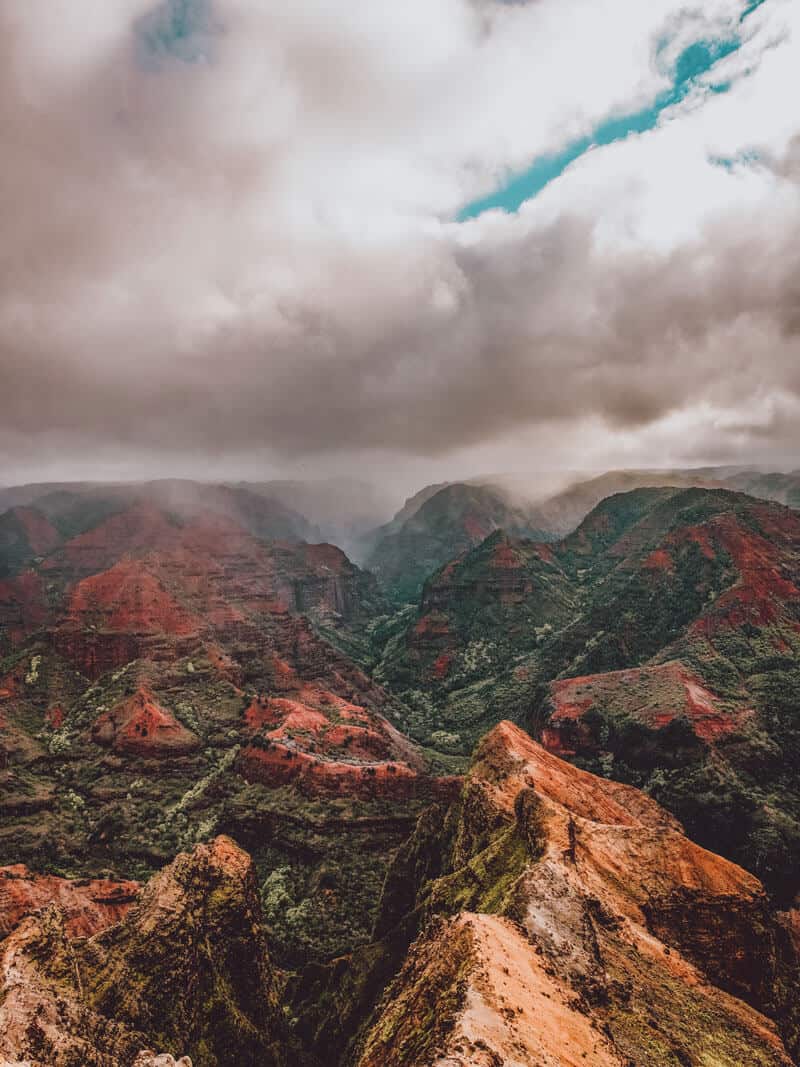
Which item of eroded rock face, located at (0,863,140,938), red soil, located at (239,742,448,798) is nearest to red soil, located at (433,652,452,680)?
red soil, located at (239,742,448,798)

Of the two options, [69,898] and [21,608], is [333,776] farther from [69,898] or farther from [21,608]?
[21,608]

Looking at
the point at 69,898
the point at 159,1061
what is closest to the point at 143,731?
the point at 69,898

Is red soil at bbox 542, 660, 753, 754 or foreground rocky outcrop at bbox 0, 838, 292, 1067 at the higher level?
foreground rocky outcrop at bbox 0, 838, 292, 1067

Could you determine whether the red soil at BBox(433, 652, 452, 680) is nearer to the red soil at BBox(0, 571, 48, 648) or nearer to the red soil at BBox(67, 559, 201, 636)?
the red soil at BBox(67, 559, 201, 636)

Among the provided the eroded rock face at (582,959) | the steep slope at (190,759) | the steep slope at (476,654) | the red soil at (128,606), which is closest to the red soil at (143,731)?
the steep slope at (190,759)

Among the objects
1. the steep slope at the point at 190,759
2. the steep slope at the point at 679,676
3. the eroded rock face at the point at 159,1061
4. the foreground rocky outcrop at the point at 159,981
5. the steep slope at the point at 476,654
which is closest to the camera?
the foreground rocky outcrop at the point at 159,981

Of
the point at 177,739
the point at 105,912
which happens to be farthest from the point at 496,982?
the point at 177,739

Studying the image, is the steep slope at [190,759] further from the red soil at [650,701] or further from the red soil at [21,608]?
the red soil at [21,608]
